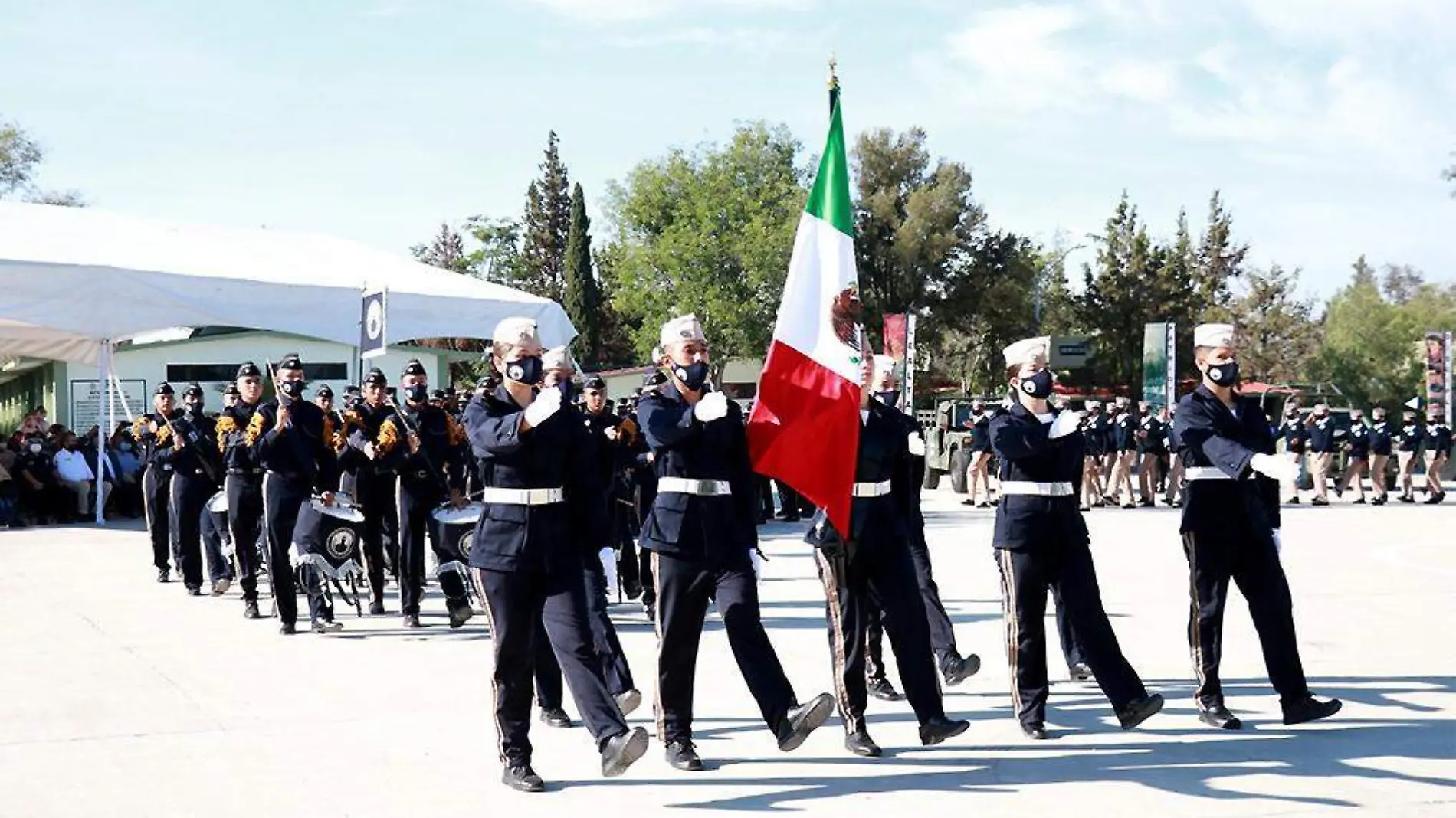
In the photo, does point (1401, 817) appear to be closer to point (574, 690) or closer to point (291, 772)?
point (574, 690)

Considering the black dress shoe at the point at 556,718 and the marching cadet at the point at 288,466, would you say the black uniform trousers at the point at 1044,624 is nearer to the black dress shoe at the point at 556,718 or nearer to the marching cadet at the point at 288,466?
the black dress shoe at the point at 556,718

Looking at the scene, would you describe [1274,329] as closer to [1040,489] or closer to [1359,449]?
[1359,449]

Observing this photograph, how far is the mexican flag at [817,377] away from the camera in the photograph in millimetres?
7523

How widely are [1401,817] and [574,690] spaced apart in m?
3.43

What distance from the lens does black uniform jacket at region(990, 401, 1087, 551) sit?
7.87 meters

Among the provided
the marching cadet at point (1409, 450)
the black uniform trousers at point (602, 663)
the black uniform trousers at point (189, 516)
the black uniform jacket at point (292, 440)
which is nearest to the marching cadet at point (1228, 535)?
the black uniform trousers at point (602, 663)

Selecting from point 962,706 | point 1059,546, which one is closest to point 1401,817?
point 1059,546

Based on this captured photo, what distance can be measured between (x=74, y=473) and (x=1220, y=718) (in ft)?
72.7

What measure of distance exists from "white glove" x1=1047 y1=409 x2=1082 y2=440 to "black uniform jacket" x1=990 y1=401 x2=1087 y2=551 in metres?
0.04

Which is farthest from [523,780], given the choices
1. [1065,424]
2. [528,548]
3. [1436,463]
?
[1436,463]

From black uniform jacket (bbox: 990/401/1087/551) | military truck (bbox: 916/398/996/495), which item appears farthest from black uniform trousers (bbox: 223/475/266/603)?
military truck (bbox: 916/398/996/495)

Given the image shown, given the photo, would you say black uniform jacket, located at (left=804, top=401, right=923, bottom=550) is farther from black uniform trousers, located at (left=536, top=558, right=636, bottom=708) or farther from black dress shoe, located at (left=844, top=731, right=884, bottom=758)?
black uniform trousers, located at (left=536, top=558, right=636, bottom=708)

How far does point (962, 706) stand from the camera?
866 centimetres

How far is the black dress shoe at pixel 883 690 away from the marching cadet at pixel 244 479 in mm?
5232
